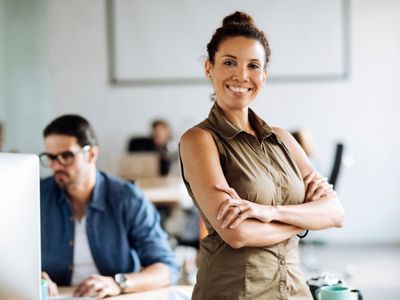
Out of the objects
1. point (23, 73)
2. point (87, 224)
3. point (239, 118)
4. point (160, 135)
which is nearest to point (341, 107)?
point (160, 135)

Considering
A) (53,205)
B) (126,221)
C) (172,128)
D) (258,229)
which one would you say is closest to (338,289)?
(258,229)

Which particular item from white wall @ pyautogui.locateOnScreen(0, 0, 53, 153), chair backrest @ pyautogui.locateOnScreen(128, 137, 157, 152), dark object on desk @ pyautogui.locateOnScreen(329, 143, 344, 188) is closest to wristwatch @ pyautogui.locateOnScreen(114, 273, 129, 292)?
dark object on desk @ pyautogui.locateOnScreen(329, 143, 344, 188)

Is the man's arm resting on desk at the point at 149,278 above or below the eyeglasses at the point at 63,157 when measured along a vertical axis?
below

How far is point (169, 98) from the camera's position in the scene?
7391 mm

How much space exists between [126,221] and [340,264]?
12.9ft

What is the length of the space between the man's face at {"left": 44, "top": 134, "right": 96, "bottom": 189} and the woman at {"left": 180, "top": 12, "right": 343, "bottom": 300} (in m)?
0.89

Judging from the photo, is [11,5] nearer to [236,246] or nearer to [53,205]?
[53,205]

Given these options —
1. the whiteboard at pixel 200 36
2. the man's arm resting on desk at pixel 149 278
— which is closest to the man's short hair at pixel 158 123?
the whiteboard at pixel 200 36

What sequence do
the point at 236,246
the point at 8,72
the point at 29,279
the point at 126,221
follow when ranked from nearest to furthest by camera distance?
the point at 29,279
the point at 236,246
the point at 126,221
the point at 8,72

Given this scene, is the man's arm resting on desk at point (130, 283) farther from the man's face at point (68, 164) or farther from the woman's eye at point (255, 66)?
the woman's eye at point (255, 66)

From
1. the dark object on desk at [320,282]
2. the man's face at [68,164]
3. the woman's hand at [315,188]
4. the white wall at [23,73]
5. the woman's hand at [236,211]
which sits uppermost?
the white wall at [23,73]

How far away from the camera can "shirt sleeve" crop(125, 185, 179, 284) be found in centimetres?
251

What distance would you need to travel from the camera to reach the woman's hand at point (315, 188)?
6.11 feet

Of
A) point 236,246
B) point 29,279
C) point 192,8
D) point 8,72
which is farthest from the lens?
point 192,8
